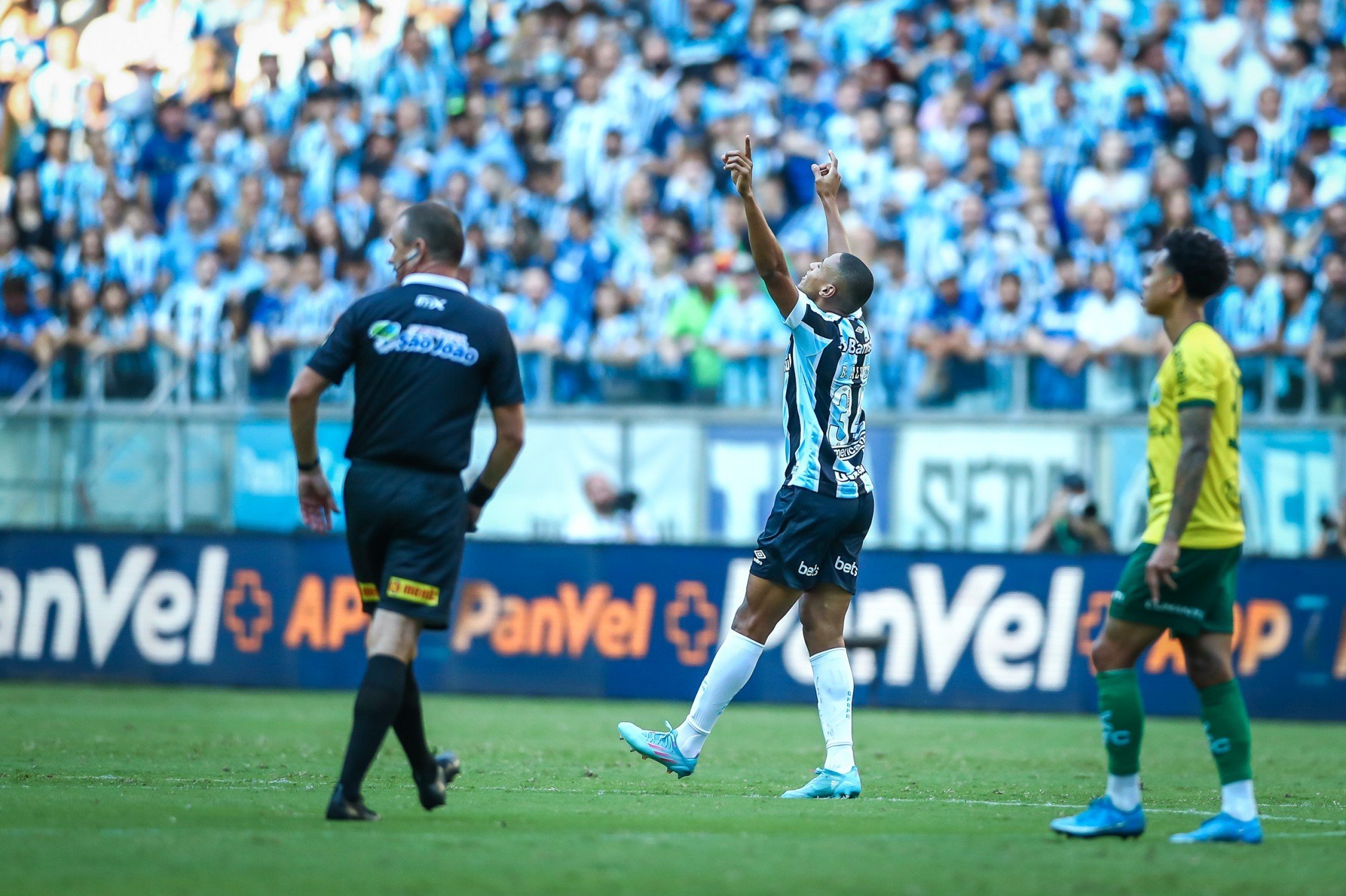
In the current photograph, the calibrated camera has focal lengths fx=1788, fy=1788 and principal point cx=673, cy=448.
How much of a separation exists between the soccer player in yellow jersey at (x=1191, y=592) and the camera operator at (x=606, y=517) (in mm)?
9566

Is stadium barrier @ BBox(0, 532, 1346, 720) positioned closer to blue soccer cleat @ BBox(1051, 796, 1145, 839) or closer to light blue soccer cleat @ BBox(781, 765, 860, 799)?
light blue soccer cleat @ BBox(781, 765, 860, 799)

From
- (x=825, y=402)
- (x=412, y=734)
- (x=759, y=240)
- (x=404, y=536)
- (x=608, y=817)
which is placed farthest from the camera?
(x=825, y=402)

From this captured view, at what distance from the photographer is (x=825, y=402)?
8.45 meters

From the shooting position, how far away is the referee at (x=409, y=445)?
6.93m

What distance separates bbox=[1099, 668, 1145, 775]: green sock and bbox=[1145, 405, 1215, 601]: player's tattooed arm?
40 centimetres

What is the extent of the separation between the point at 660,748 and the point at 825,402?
1821 mm

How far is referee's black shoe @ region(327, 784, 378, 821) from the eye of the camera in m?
6.86

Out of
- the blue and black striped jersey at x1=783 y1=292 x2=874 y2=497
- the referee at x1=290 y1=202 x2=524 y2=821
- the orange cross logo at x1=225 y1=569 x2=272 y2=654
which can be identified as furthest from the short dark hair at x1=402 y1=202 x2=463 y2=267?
the orange cross logo at x1=225 y1=569 x2=272 y2=654

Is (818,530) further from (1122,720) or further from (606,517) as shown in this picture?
(606,517)

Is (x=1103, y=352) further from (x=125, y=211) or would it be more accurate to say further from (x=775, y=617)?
(x=125, y=211)

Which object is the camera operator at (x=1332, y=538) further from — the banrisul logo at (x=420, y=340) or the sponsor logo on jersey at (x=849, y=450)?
the banrisul logo at (x=420, y=340)

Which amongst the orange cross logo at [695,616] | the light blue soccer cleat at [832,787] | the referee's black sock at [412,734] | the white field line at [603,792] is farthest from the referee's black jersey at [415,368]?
the orange cross logo at [695,616]

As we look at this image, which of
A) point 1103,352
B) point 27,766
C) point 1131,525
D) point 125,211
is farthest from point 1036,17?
point 27,766

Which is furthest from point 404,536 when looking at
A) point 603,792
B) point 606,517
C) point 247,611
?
point 247,611
